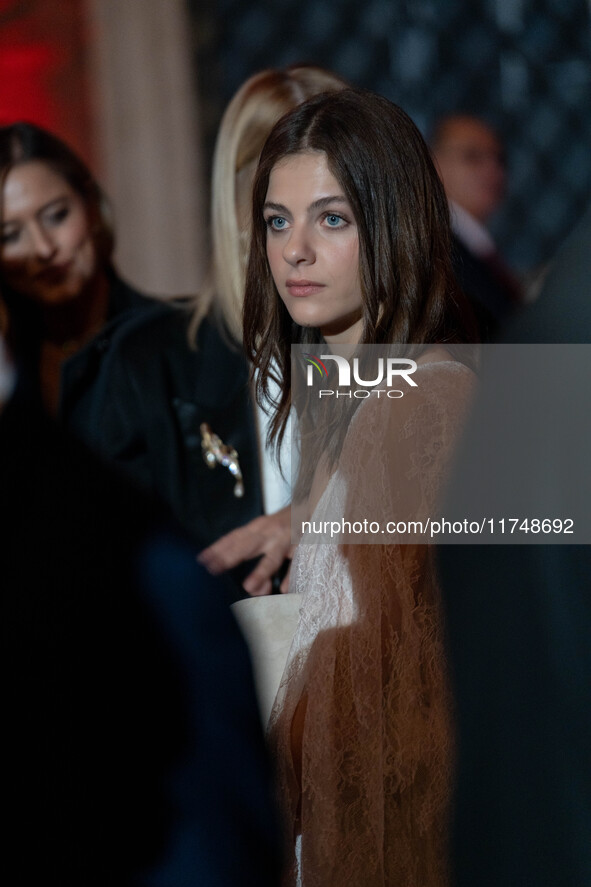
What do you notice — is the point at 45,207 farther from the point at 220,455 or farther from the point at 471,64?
the point at 471,64

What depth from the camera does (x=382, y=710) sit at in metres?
0.90

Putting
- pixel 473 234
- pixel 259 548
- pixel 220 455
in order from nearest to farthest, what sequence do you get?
pixel 259 548 → pixel 220 455 → pixel 473 234

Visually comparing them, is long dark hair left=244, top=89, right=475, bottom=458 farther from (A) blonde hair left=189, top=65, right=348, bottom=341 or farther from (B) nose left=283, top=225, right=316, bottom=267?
(A) blonde hair left=189, top=65, right=348, bottom=341

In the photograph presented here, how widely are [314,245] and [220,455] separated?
53 cm

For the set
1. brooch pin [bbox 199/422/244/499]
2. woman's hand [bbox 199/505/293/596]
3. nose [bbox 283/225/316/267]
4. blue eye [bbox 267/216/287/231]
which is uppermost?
blue eye [bbox 267/216/287/231]

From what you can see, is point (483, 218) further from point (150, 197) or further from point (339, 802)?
point (339, 802)

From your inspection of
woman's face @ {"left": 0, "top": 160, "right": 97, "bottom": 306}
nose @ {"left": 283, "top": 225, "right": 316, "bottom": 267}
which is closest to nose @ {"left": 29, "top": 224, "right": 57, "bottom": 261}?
woman's face @ {"left": 0, "top": 160, "right": 97, "bottom": 306}

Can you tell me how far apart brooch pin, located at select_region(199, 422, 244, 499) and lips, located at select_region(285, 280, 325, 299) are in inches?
18.7

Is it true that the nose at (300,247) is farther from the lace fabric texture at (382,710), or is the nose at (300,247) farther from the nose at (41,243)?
the nose at (41,243)

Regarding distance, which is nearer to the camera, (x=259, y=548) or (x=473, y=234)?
(x=259, y=548)

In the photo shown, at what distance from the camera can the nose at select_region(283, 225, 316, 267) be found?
103 centimetres

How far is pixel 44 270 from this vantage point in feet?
5.48

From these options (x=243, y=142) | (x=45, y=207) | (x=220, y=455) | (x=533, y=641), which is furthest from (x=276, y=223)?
(x=533, y=641)

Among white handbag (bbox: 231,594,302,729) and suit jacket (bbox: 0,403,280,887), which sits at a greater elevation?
white handbag (bbox: 231,594,302,729)
